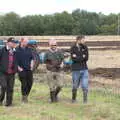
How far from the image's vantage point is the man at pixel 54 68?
1288 centimetres

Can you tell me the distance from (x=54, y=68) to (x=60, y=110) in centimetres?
177

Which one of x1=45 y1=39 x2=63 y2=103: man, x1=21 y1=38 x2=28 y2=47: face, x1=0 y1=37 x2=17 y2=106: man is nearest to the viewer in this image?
x1=0 y1=37 x2=17 y2=106: man

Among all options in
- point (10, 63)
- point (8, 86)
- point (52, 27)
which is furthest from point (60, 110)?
point (52, 27)

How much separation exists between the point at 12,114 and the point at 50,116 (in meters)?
0.88

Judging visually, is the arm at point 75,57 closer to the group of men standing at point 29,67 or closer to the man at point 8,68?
the group of men standing at point 29,67

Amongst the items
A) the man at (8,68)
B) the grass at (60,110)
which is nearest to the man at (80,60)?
the grass at (60,110)

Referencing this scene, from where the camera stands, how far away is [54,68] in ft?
42.3

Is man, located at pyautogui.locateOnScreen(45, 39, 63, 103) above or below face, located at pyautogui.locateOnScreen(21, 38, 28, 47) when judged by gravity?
below

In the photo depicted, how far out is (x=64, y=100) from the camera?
13.6 metres

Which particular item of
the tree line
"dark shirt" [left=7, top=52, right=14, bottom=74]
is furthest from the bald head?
the tree line

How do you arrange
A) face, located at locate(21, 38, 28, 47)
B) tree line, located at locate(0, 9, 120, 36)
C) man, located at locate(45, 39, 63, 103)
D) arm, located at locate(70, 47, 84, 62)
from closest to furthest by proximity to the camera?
face, located at locate(21, 38, 28, 47), arm, located at locate(70, 47, 84, 62), man, located at locate(45, 39, 63, 103), tree line, located at locate(0, 9, 120, 36)

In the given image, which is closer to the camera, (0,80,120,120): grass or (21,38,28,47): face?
(0,80,120,120): grass

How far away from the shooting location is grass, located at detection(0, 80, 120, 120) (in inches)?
400

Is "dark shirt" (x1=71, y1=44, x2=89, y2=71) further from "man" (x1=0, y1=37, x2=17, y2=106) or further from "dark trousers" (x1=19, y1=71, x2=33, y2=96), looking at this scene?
"man" (x1=0, y1=37, x2=17, y2=106)
